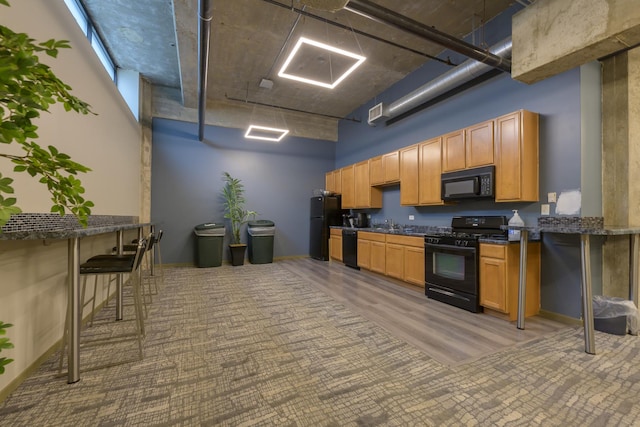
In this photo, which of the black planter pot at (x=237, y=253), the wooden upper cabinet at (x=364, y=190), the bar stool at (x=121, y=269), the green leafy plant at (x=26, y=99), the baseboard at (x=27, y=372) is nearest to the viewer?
the green leafy plant at (x=26, y=99)

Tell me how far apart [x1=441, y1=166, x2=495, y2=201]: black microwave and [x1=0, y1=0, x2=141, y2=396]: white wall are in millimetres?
4516

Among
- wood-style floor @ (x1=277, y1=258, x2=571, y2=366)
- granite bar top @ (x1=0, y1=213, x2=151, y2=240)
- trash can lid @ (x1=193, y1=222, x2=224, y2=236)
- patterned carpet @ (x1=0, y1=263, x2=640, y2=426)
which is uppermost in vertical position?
granite bar top @ (x1=0, y1=213, x2=151, y2=240)

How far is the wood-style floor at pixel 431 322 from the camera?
2.41m

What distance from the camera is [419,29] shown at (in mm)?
2865

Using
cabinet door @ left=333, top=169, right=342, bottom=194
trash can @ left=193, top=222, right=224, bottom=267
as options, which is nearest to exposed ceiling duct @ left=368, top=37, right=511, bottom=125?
cabinet door @ left=333, top=169, right=342, bottom=194

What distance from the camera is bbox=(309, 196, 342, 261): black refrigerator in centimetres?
681

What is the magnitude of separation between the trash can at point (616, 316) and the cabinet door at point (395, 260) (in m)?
2.27

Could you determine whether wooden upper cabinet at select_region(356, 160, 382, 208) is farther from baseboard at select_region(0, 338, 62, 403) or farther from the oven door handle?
baseboard at select_region(0, 338, 62, 403)

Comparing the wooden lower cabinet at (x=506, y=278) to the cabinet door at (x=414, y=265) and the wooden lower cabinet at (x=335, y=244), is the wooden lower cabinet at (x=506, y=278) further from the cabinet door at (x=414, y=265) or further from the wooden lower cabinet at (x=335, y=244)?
the wooden lower cabinet at (x=335, y=244)

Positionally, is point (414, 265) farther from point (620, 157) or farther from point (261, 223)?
point (261, 223)

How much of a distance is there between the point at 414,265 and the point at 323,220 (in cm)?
303

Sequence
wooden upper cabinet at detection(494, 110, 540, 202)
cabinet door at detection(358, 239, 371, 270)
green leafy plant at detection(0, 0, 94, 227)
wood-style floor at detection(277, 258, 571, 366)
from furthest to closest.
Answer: cabinet door at detection(358, 239, 371, 270) < wooden upper cabinet at detection(494, 110, 540, 202) < wood-style floor at detection(277, 258, 571, 366) < green leafy plant at detection(0, 0, 94, 227)

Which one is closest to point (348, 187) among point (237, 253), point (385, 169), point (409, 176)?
point (385, 169)

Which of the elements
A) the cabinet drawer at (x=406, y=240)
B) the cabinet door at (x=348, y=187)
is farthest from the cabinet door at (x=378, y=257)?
the cabinet door at (x=348, y=187)
